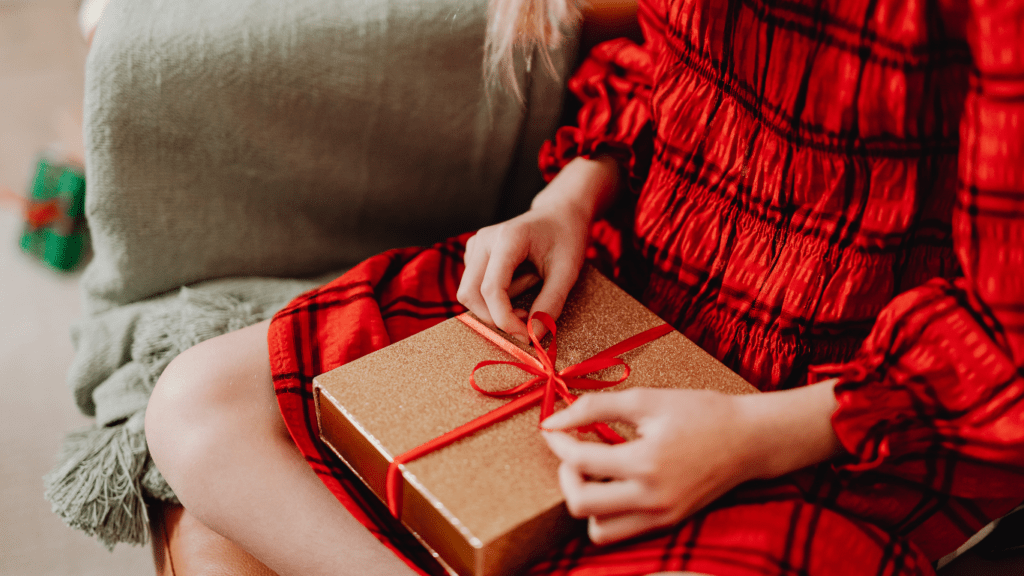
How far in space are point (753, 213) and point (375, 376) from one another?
327 millimetres

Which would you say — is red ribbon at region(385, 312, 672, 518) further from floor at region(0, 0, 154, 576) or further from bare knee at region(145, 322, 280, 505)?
floor at region(0, 0, 154, 576)

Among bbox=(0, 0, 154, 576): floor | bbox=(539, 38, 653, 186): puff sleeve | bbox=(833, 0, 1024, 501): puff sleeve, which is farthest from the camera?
bbox=(0, 0, 154, 576): floor

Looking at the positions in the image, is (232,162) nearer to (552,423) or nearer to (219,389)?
(219,389)

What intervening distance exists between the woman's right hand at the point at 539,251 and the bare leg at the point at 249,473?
0.19 meters

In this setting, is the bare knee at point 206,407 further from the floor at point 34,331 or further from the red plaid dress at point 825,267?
the floor at point 34,331

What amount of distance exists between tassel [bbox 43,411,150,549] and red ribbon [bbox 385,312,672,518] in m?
0.35

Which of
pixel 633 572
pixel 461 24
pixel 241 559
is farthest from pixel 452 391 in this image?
pixel 461 24

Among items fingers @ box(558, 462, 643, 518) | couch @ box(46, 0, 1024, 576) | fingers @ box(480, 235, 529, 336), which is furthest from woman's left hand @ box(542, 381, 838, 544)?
couch @ box(46, 0, 1024, 576)

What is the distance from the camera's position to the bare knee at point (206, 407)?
548 mm

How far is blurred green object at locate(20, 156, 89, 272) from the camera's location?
1.24 m

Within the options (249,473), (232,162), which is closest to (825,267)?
(249,473)

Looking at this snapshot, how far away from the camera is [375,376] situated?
49 centimetres

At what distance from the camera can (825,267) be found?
0.53 metres

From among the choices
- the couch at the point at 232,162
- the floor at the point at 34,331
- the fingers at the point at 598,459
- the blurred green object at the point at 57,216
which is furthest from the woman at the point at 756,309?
the blurred green object at the point at 57,216
